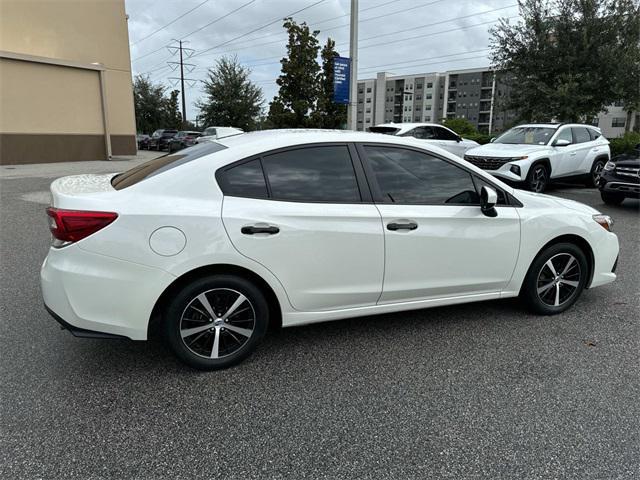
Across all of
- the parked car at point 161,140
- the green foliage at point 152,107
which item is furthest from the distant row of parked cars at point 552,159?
the green foliage at point 152,107

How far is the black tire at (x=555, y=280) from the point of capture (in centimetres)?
400

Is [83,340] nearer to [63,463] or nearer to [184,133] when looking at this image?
[63,463]

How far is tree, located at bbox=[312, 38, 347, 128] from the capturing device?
23.9 m

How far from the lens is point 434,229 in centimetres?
349

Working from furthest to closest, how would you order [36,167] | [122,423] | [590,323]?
[36,167]
[590,323]
[122,423]

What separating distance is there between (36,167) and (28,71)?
3934 mm

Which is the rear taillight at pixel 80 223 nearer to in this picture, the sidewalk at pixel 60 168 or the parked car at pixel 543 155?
the parked car at pixel 543 155

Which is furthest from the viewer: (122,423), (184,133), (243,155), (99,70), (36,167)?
(184,133)

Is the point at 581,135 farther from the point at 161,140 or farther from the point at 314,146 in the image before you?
the point at 161,140

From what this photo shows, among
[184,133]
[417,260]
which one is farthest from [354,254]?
[184,133]

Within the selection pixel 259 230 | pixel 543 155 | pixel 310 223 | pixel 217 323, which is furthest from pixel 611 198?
pixel 217 323

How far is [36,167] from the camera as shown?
17.7m

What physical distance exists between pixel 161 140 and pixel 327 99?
15.5m

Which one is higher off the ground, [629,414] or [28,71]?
[28,71]
